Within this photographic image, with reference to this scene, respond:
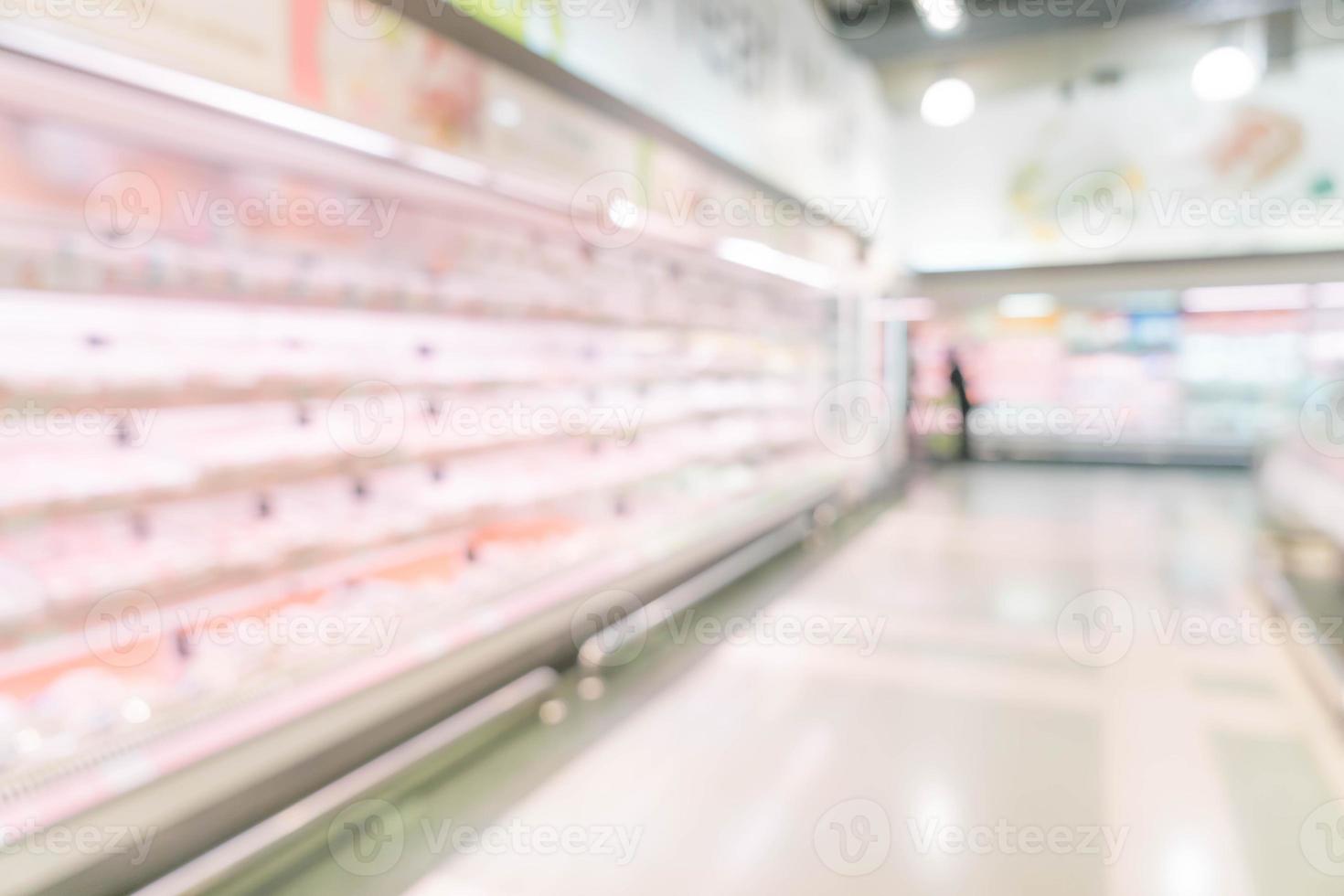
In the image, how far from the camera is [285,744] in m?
1.95

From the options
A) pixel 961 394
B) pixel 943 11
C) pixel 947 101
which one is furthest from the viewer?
pixel 961 394

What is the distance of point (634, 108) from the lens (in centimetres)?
354

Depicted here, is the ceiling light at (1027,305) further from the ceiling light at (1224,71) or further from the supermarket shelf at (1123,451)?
the ceiling light at (1224,71)

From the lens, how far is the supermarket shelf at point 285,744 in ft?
5.21

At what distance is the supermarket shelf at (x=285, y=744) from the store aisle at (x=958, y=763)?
0.34m

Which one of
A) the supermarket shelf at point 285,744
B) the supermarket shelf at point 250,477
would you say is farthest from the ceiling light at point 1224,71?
the supermarket shelf at point 285,744

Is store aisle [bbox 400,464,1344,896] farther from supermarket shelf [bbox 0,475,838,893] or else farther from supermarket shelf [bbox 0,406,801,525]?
supermarket shelf [bbox 0,406,801,525]

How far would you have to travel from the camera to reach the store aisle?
1956 mm

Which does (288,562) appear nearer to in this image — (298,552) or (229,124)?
(298,552)

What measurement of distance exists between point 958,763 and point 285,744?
187 cm

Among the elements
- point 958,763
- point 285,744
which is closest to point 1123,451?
point 958,763

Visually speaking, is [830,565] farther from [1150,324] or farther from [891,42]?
[1150,324]

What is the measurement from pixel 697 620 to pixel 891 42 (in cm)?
487

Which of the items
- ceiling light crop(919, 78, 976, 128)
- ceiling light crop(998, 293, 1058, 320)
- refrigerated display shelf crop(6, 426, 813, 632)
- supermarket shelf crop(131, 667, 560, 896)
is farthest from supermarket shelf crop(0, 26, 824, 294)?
ceiling light crop(998, 293, 1058, 320)
